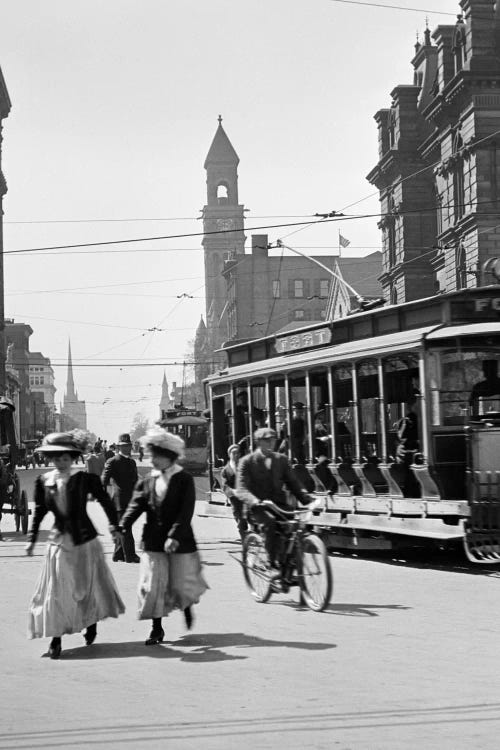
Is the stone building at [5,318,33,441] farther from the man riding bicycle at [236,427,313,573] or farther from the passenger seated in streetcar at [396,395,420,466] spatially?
the man riding bicycle at [236,427,313,573]

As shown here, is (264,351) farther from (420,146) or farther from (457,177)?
(420,146)

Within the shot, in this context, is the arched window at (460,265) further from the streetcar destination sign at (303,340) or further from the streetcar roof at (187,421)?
the streetcar destination sign at (303,340)

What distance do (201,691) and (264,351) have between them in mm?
12553

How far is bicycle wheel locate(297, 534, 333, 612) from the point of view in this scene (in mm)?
10750

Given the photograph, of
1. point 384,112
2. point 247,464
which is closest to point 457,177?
point 384,112

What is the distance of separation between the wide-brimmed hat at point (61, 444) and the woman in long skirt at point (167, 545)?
1.84ft

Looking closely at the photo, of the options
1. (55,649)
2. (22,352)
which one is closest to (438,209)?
(55,649)

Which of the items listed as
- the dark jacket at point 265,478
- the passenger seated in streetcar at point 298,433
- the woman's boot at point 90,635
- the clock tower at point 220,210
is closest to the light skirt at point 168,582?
the woman's boot at point 90,635

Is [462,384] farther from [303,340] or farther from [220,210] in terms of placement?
[220,210]

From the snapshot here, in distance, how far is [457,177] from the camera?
50969mm

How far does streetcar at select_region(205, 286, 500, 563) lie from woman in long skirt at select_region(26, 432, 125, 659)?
5417 millimetres

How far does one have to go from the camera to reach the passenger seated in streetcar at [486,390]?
14.3 m

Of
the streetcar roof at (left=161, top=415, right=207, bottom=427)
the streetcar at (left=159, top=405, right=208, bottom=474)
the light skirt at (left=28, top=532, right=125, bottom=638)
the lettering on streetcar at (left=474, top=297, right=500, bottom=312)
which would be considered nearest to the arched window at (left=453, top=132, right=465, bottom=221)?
the streetcar roof at (left=161, top=415, right=207, bottom=427)

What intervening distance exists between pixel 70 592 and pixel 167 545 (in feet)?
2.70
